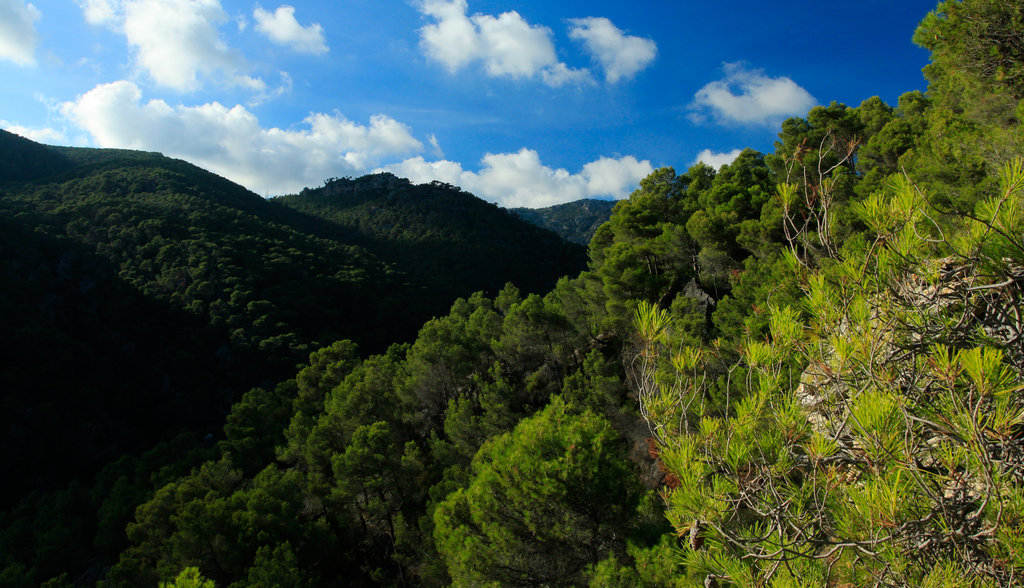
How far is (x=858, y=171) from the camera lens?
18.2 m

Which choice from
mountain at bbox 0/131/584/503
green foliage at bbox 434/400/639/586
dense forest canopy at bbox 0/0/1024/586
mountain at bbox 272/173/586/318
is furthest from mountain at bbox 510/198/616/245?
green foliage at bbox 434/400/639/586

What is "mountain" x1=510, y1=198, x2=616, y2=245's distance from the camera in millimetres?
138750

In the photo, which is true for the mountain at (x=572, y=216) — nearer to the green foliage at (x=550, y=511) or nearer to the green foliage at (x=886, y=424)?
the green foliage at (x=550, y=511)

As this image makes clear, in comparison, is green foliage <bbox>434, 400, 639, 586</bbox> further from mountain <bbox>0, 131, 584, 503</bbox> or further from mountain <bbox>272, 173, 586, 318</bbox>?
mountain <bbox>272, 173, 586, 318</bbox>


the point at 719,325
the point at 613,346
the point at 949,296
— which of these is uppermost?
the point at 949,296

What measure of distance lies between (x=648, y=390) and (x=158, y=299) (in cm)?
5401

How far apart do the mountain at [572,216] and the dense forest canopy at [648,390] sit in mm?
98741

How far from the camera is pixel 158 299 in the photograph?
4266 centimetres

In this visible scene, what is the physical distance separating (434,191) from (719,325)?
77.9 m

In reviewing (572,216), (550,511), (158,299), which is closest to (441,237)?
(158,299)

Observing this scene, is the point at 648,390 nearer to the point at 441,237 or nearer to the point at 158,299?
the point at 158,299

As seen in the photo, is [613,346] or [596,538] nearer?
[596,538]

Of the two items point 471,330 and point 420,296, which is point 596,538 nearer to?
point 471,330

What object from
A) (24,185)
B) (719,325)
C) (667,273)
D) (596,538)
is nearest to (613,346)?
(667,273)
